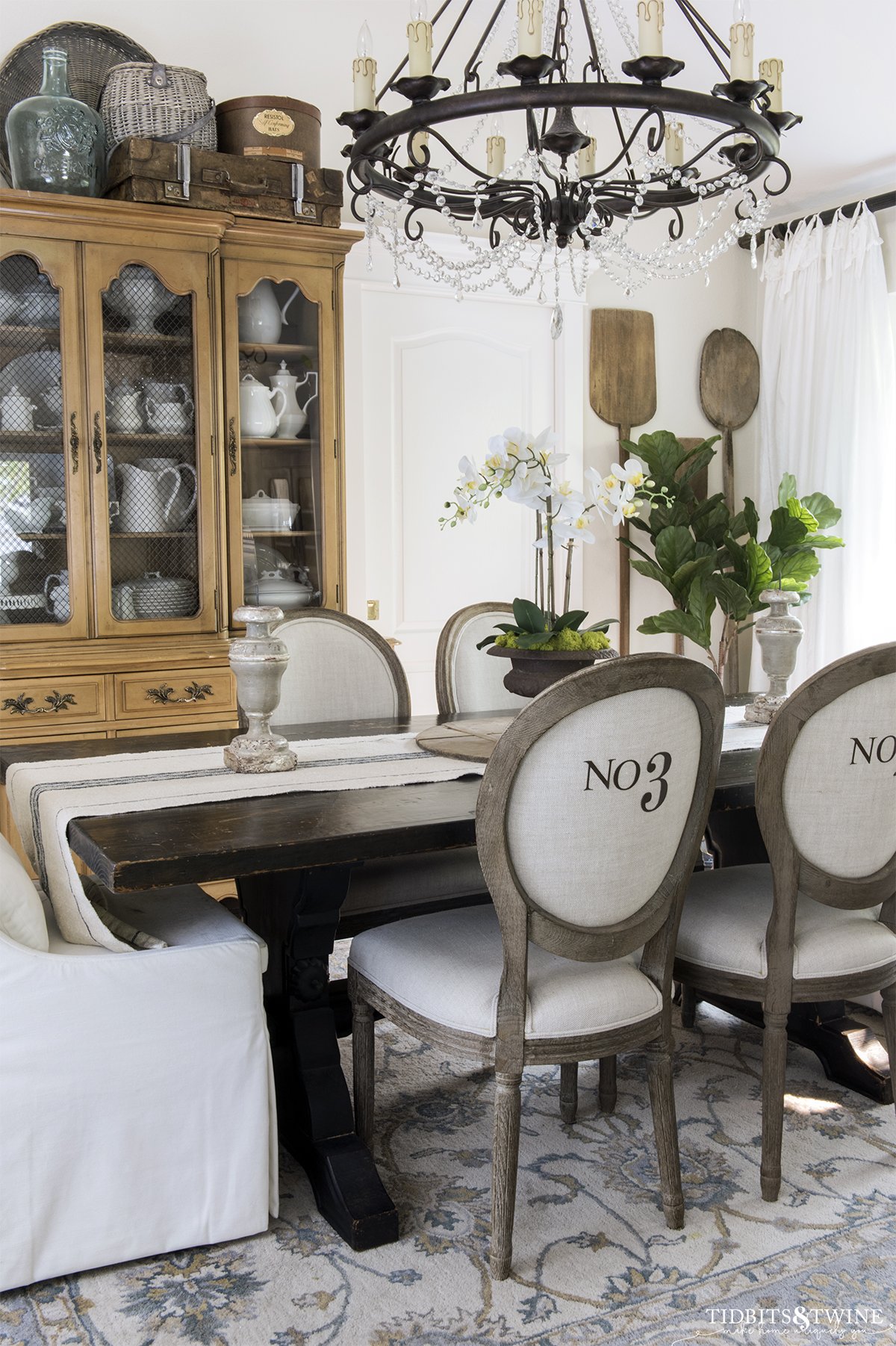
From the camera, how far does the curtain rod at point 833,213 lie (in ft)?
14.8

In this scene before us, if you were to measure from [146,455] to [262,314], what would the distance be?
571mm

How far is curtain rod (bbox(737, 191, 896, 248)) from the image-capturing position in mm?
4496

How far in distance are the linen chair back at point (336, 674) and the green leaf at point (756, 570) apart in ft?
6.16

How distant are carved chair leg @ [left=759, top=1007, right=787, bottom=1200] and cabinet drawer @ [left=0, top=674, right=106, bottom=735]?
212 centimetres

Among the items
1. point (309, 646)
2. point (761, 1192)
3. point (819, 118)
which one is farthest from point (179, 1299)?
point (819, 118)

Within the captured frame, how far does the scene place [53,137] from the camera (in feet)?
10.9

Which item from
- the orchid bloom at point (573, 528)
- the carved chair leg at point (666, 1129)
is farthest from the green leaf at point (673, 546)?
the carved chair leg at point (666, 1129)

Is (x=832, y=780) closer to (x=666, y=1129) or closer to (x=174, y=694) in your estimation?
(x=666, y=1129)

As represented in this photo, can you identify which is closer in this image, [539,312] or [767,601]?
[767,601]

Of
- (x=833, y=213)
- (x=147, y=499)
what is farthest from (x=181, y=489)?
(x=833, y=213)

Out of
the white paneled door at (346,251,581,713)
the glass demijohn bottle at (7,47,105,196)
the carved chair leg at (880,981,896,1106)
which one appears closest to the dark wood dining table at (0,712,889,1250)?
the carved chair leg at (880,981,896,1106)

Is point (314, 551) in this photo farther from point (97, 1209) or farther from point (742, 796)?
point (97, 1209)

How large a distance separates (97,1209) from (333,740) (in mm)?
1098

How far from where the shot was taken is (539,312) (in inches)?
184
